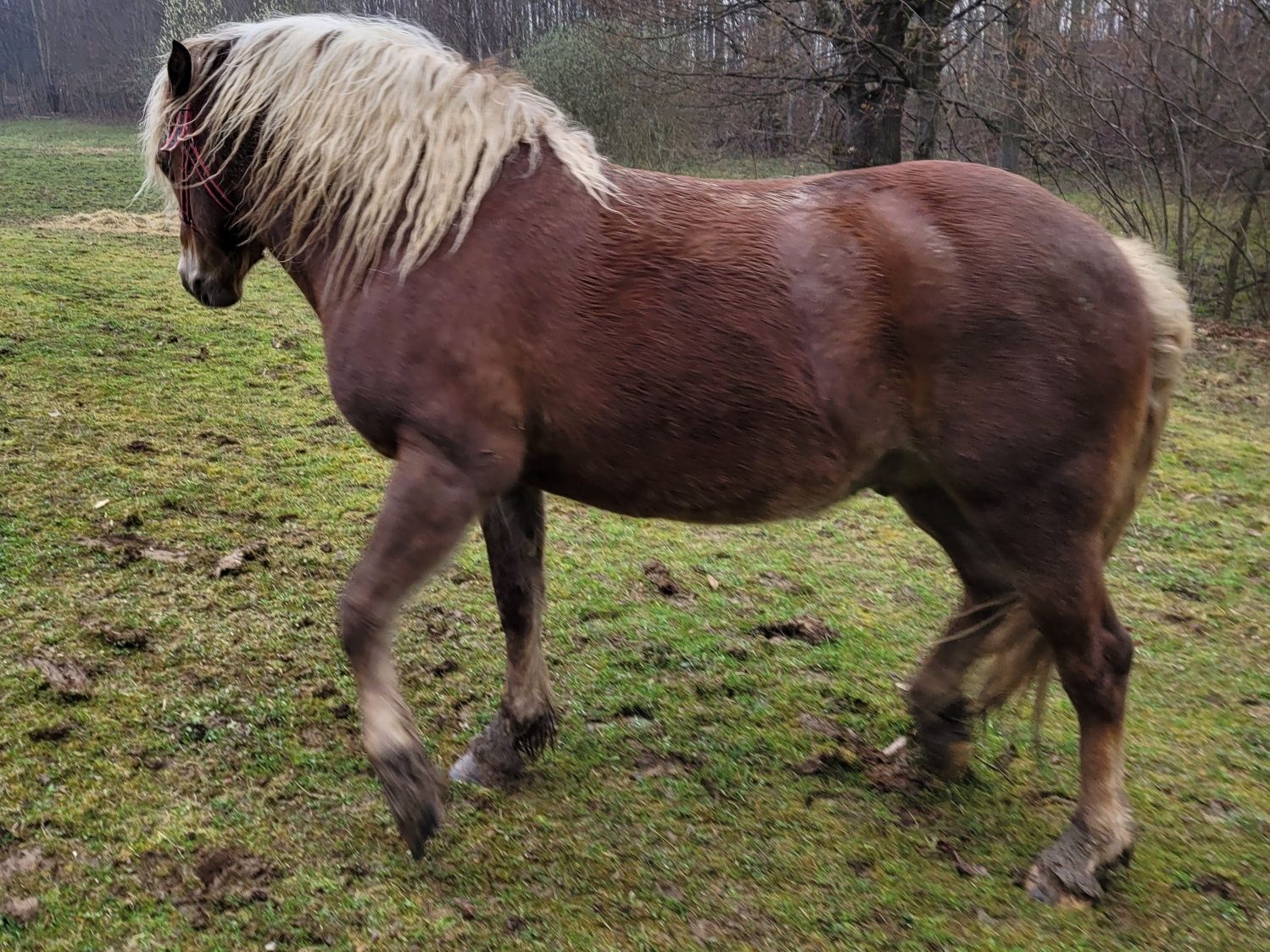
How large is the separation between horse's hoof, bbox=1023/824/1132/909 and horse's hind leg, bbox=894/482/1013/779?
1.39 ft

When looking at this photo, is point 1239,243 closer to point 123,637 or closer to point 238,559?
point 238,559

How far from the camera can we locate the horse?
2.18m

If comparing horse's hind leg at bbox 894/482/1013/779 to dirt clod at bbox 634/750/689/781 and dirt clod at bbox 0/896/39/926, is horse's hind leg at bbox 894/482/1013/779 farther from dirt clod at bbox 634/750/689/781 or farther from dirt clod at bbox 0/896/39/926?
dirt clod at bbox 0/896/39/926

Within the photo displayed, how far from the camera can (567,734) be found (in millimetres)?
3004

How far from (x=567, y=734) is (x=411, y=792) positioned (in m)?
0.90

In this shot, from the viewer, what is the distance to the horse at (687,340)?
2.18 m

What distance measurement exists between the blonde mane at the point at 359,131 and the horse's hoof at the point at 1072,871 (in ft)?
6.68

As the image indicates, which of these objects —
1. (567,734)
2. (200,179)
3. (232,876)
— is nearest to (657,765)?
(567,734)

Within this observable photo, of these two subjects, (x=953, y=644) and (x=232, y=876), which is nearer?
(x=232, y=876)

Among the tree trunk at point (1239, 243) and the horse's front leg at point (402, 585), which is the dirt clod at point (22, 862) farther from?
the tree trunk at point (1239, 243)

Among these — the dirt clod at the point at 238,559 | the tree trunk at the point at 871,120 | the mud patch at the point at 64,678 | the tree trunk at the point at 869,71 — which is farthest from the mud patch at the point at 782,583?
the tree trunk at the point at 871,120

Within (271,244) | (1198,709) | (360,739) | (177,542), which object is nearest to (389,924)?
(360,739)

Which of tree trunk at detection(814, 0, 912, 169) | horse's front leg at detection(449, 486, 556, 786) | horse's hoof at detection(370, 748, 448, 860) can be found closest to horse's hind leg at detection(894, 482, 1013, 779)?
horse's front leg at detection(449, 486, 556, 786)

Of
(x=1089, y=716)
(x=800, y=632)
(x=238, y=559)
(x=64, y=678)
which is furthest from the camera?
(x=238, y=559)
